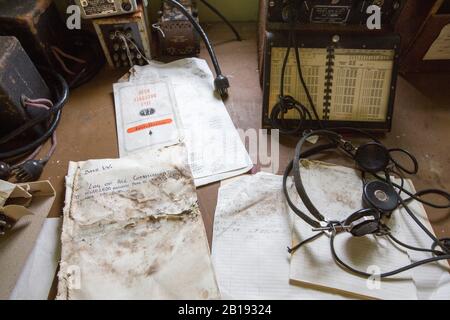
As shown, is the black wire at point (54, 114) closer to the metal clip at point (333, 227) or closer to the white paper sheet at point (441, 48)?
the metal clip at point (333, 227)

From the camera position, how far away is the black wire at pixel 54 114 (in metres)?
0.85

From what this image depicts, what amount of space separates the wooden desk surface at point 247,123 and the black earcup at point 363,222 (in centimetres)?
16

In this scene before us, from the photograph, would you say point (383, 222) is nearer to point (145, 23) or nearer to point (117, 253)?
point (117, 253)

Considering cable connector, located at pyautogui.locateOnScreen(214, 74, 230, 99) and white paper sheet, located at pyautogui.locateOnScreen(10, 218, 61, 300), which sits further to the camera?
cable connector, located at pyautogui.locateOnScreen(214, 74, 230, 99)

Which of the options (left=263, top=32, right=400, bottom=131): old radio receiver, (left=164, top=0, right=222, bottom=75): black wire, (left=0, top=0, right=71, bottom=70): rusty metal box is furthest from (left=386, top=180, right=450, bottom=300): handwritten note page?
(left=0, top=0, right=71, bottom=70): rusty metal box

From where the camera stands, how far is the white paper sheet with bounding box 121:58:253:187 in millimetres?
823

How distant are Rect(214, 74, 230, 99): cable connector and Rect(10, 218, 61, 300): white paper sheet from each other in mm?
564

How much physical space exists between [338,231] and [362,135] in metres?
0.32

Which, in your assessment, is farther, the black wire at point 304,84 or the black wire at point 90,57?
the black wire at point 90,57

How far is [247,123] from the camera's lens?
0.93 metres

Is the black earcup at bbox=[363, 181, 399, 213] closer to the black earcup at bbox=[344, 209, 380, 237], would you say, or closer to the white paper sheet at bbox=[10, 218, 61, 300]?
the black earcup at bbox=[344, 209, 380, 237]

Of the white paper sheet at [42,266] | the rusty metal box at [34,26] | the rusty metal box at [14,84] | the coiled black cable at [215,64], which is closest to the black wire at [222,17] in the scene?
the coiled black cable at [215,64]

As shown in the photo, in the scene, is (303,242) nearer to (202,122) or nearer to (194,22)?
(202,122)

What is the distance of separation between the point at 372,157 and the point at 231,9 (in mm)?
797
